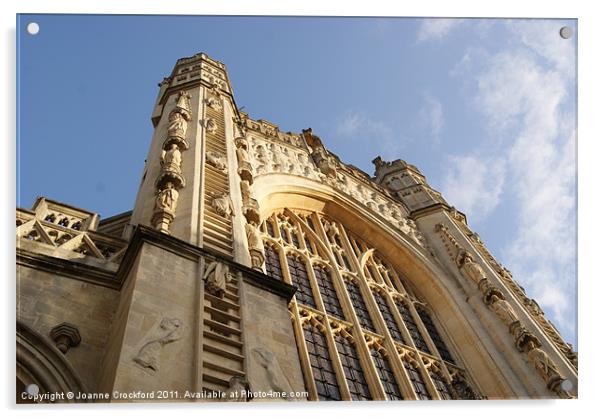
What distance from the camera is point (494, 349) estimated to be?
15.0 meters

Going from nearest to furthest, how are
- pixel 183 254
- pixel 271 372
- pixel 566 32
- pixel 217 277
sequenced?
pixel 271 372
pixel 217 277
pixel 183 254
pixel 566 32

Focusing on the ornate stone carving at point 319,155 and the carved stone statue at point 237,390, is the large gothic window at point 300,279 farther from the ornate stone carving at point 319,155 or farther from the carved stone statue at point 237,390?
the carved stone statue at point 237,390

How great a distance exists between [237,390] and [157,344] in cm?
99

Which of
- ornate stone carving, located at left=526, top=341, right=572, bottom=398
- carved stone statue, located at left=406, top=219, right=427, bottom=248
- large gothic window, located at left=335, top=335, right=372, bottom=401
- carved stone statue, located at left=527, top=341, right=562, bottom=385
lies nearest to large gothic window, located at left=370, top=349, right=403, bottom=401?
large gothic window, located at left=335, top=335, right=372, bottom=401

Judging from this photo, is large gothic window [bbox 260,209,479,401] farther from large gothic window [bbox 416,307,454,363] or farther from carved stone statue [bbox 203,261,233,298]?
carved stone statue [bbox 203,261,233,298]

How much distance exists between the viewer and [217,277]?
816cm

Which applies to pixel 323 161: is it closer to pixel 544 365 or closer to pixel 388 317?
pixel 388 317

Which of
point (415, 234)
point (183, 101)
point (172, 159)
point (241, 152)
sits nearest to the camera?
point (172, 159)

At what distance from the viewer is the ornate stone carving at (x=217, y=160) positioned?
41.9ft

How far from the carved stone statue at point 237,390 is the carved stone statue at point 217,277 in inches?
64.6

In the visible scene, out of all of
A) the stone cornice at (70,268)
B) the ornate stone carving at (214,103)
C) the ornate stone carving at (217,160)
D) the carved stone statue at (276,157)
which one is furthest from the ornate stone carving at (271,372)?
the carved stone statue at (276,157)

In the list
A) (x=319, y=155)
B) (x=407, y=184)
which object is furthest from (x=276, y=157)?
(x=407, y=184)

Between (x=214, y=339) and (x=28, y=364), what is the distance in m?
1.98
